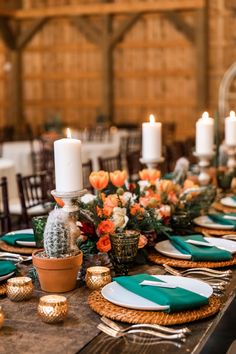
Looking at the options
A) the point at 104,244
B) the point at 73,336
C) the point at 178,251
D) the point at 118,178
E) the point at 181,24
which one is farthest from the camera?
the point at 181,24

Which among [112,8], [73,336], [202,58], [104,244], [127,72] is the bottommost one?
[73,336]

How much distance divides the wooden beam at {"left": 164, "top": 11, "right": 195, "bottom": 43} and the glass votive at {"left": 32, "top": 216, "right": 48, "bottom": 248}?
1085 centimetres

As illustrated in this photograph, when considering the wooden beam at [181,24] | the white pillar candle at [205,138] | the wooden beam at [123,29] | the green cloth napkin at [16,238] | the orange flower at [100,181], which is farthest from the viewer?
the wooden beam at [123,29]

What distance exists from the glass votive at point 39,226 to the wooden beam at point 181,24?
10.8 metres

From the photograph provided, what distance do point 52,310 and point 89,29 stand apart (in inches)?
482

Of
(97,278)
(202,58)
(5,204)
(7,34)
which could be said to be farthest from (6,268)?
(7,34)

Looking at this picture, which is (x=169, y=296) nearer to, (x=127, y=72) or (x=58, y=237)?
(x=58, y=237)

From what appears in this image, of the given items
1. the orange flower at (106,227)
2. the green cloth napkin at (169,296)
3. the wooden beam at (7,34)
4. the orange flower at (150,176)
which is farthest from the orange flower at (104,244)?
the wooden beam at (7,34)

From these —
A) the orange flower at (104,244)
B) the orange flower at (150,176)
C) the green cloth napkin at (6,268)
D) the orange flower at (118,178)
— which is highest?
the orange flower at (118,178)

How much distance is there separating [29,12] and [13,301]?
12465mm

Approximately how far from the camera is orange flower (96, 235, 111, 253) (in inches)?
89.2

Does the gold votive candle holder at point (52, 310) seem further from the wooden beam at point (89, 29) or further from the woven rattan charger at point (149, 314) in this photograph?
the wooden beam at point (89, 29)

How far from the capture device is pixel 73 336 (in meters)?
1.73

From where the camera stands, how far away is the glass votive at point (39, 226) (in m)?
2.33
